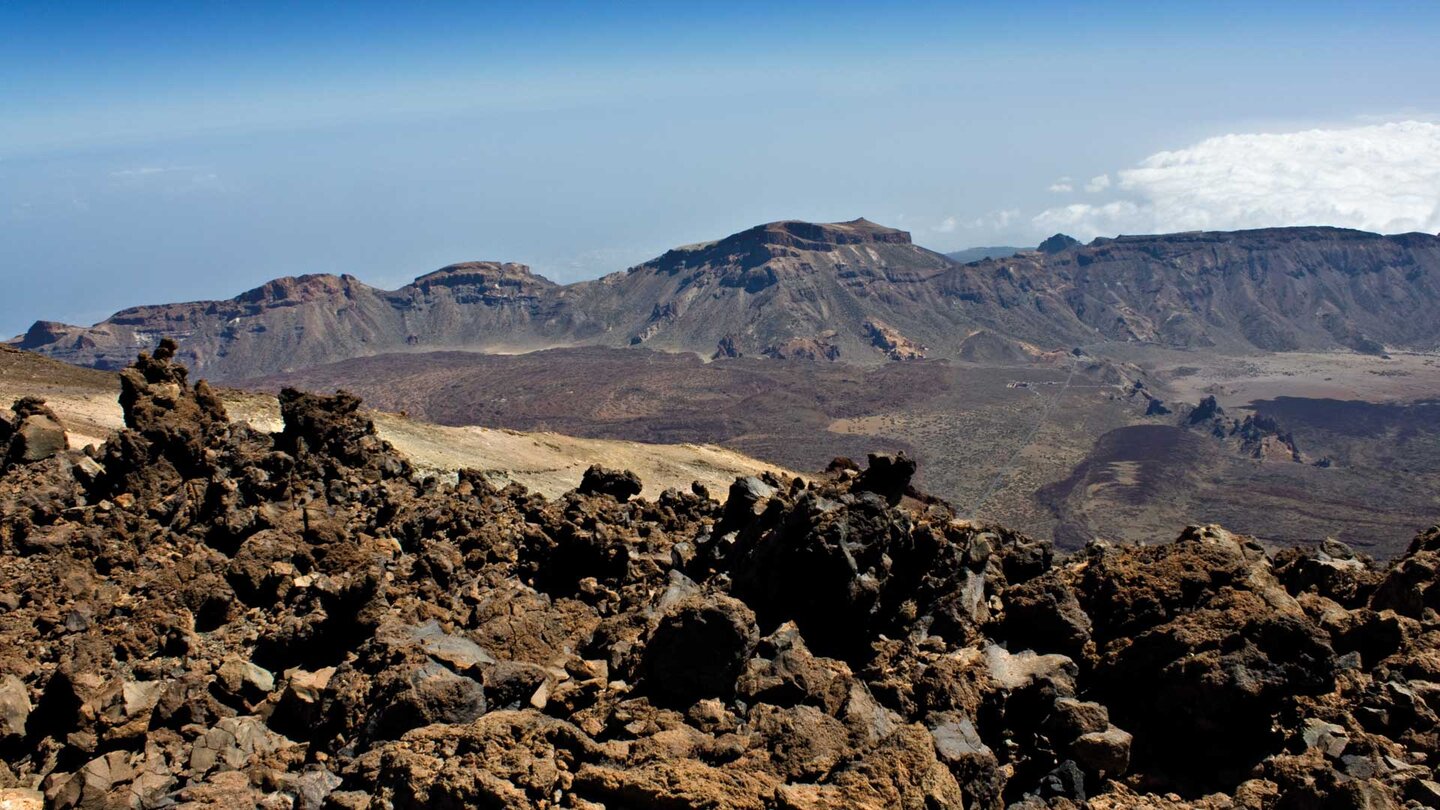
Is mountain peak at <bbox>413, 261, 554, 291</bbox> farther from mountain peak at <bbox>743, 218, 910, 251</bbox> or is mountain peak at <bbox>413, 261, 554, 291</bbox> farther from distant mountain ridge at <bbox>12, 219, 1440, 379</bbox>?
mountain peak at <bbox>743, 218, 910, 251</bbox>

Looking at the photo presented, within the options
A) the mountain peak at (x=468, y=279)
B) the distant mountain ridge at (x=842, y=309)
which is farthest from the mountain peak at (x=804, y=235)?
the mountain peak at (x=468, y=279)

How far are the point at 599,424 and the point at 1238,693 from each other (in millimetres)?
102680

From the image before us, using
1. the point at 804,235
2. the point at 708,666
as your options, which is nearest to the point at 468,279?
the point at 804,235

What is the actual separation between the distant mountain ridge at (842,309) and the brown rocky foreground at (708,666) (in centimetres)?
14123

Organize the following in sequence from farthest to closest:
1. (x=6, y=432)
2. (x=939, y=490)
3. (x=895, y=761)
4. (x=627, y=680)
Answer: (x=939, y=490) → (x=6, y=432) → (x=627, y=680) → (x=895, y=761)

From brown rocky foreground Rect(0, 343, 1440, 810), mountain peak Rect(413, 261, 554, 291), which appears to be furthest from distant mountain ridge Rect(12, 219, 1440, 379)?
brown rocky foreground Rect(0, 343, 1440, 810)

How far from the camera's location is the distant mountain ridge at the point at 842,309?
16362 centimetres

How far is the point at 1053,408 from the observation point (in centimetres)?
11012

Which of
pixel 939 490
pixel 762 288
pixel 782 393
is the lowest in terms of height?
pixel 939 490

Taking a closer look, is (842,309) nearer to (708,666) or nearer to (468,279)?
(468,279)

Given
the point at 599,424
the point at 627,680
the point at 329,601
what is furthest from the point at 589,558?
the point at 599,424

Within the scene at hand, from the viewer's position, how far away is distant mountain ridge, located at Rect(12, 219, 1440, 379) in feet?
537

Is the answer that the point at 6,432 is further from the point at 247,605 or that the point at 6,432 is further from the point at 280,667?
the point at 280,667

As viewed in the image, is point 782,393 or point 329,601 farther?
point 782,393
